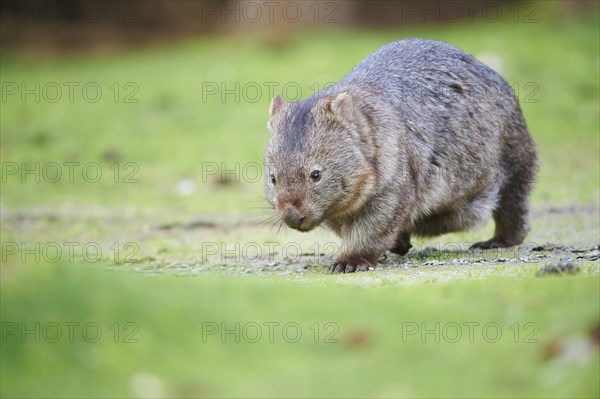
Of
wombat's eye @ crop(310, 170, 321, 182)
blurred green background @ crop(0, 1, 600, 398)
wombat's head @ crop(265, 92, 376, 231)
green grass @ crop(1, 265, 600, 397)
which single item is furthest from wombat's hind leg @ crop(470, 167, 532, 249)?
green grass @ crop(1, 265, 600, 397)

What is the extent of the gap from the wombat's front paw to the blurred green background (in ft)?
0.61

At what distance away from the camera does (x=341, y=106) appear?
838 centimetres

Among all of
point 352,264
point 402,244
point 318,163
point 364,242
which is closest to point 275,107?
point 318,163

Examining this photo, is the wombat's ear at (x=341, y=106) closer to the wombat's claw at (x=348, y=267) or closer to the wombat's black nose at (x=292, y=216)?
the wombat's black nose at (x=292, y=216)

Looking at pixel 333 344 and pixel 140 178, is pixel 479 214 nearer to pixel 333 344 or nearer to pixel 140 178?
pixel 333 344

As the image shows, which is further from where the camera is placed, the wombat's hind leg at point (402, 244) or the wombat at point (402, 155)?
the wombat's hind leg at point (402, 244)

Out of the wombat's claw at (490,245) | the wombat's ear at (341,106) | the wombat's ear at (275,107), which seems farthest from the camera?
the wombat's claw at (490,245)

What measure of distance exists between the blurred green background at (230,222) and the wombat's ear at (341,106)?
4.47ft

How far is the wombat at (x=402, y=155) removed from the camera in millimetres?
8250

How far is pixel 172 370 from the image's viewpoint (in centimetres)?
623

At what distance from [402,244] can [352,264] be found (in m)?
1.17

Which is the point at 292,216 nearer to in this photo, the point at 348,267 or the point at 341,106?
the point at 348,267

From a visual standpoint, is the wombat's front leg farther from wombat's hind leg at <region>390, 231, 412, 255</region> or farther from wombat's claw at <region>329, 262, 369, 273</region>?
wombat's hind leg at <region>390, 231, 412, 255</region>

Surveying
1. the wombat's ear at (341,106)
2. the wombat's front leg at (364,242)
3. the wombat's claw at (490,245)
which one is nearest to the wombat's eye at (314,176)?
the wombat's ear at (341,106)
